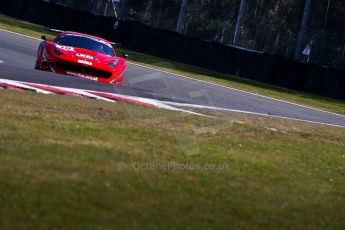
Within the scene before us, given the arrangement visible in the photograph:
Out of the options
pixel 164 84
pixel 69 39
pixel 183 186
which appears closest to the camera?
pixel 183 186

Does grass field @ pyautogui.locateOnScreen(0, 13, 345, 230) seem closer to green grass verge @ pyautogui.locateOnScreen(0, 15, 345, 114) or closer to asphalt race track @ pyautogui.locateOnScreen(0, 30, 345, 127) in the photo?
asphalt race track @ pyautogui.locateOnScreen(0, 30, 345, 127)

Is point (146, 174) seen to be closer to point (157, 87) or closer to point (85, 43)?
point (85, 43)

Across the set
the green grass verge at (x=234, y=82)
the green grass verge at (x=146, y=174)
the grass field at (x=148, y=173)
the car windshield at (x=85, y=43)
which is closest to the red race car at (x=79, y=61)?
the car windshield at (x=85, y=43)

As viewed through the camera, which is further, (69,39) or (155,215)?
(69,39)

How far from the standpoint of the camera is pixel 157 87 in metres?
20.0

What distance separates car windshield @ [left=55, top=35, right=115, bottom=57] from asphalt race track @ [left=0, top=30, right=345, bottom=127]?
3.38ft

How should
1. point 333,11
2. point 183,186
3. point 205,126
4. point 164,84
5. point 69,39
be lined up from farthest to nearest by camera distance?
1. point 333,11
2. point 164,84
3. point 69,39
4. point 205,126
5. point 183,186

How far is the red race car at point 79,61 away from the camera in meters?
16.9

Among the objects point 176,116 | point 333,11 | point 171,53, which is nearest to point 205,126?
point 176,116

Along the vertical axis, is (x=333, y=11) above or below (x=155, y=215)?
above

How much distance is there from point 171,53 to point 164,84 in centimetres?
1269

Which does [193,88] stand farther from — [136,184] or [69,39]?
[136,184]

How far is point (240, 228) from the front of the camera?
21.1 feet

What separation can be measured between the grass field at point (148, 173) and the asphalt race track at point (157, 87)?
274cm
